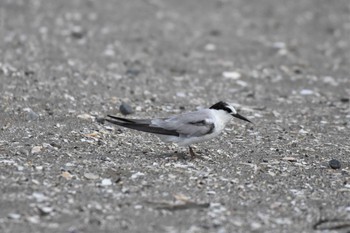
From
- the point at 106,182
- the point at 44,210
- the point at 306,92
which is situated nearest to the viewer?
the point at 44,210

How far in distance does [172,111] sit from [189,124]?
2104 mm

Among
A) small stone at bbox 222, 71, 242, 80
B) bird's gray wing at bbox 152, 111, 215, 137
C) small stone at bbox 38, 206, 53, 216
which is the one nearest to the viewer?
small stone at bbox 38, 206, 53, 216

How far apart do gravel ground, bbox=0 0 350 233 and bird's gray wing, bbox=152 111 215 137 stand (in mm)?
279

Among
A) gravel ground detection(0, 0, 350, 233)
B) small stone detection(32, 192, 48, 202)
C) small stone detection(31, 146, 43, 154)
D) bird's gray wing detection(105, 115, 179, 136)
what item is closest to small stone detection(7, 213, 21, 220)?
gravel ground detection(0, 0, 350, 233)

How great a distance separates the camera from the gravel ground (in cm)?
521

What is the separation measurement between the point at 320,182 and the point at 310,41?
722 centimetres

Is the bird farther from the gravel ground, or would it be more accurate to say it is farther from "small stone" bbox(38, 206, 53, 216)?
"small stone" bbox(38, 206, 53, 216)

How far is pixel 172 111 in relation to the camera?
340 inches

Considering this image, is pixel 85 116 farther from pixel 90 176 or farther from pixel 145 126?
pixel 90 176

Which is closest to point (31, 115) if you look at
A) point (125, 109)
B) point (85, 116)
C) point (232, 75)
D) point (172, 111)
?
point (85, 116)

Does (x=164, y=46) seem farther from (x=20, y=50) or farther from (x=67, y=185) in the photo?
(x=67, y=185)

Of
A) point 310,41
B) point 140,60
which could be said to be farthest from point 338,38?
point 140,60

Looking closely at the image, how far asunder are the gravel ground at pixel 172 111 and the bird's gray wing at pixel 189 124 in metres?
0.28

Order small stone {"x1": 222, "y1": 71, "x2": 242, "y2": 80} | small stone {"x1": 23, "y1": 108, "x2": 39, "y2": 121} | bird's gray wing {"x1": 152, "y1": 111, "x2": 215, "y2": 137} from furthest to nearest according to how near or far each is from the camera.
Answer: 1. small stone {"x1": 222, "y1": 71, "x2": 242, "y2": 80}
2. small stone {"x1": 23, "y1": 108, "x2": 39, "y2": 121}
3. bird's gray wing {"x1": 152, "y1": 111, "x2": 215, "y2": 137}
